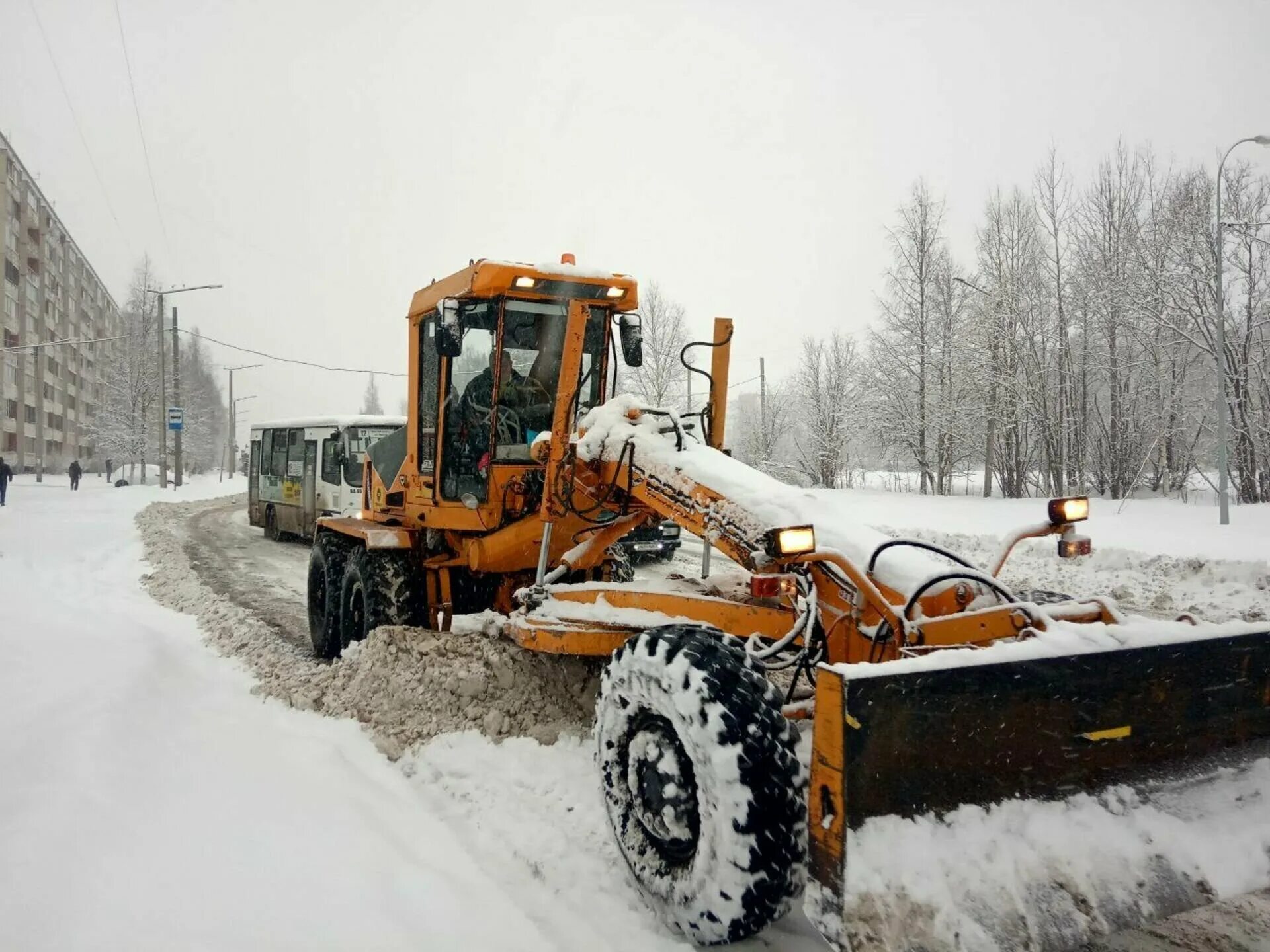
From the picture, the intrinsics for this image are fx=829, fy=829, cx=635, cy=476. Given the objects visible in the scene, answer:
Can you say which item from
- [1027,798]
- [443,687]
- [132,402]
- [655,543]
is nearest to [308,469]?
[655,543]

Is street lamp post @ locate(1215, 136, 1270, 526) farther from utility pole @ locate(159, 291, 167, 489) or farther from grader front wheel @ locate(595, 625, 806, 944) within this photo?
utility pole @ locate(159, 291, 167, 489)

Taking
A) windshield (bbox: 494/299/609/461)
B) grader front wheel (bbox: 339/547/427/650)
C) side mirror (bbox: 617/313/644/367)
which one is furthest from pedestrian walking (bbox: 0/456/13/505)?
side mirror (bbox: 617/313/644/367)

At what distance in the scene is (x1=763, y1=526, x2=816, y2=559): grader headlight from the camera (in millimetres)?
2908

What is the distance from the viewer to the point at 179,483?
3731cm

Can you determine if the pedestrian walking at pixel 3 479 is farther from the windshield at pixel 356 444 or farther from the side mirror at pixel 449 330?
the side mirror at pixel 449 330

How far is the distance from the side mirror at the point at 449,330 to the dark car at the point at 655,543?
6944 mm

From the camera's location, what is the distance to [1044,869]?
229 cm

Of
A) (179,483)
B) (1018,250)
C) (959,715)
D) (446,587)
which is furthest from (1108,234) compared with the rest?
(179,483)

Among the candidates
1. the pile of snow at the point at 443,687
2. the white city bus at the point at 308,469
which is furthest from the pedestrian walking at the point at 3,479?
the pile of snow at the point at 443,687

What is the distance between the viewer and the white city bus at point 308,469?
1641cm

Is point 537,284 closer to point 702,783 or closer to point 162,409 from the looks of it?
point 702,783

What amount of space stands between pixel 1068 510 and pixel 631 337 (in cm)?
307

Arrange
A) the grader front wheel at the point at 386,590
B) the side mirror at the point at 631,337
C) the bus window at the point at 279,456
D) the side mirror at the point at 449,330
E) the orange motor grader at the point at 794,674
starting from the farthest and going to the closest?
the bus window at the point at 279,456 < the grader front wheel at the point at 386,590 < the side mirror at the point at 631,337 < the side mirror at the point at 449,330 < the orange motor grader at the point at 794,674

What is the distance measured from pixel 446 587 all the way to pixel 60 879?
357 centimetres
